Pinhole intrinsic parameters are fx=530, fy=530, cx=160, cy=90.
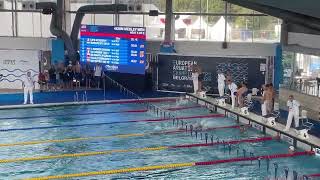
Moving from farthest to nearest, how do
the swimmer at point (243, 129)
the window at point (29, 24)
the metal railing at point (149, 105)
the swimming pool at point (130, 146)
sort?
1. the window at point (29, 24)
2. the metal railing at point (149, 105)
3. the swimmer at point (243, 129)
4. the swimming pool at point (130, 146)

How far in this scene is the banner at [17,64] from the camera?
20.6 m

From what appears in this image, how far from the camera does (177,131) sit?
14.3 m

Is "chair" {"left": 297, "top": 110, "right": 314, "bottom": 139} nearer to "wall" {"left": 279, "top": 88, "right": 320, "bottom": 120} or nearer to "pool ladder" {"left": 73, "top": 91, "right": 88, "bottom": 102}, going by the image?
"wall" {"left": 279, "top": 88, "right": 320, "bottom": 120}

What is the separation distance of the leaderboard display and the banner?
204 centimetres

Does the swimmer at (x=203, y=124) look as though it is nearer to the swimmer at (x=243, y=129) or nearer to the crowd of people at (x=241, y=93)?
the swimmer at (x=243, y=129)

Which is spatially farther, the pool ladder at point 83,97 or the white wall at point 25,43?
the white wall at point 25,43

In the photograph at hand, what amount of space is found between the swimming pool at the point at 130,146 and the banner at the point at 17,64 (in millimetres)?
3637

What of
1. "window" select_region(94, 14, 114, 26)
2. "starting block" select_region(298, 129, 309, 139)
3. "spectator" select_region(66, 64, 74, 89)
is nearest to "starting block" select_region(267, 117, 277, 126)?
→ "starting block" select_region(298, 129, 309, 139)

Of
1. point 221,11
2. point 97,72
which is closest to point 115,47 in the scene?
point 97,72

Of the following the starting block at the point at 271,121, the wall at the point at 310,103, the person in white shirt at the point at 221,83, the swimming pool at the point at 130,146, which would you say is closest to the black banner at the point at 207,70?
the person in white shirt at the point at 221,83

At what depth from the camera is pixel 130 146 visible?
42.2 ft

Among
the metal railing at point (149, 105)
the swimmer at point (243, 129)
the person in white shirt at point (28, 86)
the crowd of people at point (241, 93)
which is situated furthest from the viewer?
the person in white shirt at point (28, 86)

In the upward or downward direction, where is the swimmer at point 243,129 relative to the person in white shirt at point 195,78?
downward

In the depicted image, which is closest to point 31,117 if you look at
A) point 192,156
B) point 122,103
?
point 122,103
